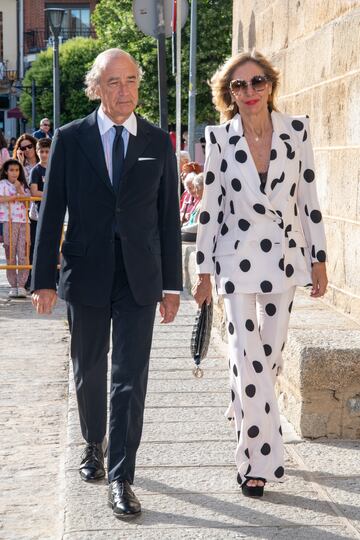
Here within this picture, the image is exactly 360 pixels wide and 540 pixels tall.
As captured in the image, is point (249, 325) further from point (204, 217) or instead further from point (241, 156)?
point (241, 156)

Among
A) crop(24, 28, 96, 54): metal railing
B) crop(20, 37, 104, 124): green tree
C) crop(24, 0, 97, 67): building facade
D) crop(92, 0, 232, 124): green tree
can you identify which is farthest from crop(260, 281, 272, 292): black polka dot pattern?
crop(24, 28, 96, 54): metal railing

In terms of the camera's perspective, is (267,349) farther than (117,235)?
Yes

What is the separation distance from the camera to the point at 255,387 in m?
4.68

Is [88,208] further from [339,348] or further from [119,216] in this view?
[339,348]

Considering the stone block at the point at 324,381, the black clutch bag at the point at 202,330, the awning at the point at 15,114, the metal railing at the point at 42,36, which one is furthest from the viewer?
the metal railing at the point at 42,36

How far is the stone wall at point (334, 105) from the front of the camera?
6395mm

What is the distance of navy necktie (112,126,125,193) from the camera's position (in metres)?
4.52

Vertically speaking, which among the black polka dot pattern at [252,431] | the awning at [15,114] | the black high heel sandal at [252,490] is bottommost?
the black high heel sandal at [252,490]

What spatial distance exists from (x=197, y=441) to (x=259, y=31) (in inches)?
194

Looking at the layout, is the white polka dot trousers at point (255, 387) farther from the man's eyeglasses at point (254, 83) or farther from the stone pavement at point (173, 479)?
the man's eyeglasses at point (254, 83)

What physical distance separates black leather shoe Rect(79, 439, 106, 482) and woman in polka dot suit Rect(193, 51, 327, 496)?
62 cm

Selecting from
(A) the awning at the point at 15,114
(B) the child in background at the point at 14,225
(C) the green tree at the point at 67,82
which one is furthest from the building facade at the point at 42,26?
(B) the child in background at the point at 14,225

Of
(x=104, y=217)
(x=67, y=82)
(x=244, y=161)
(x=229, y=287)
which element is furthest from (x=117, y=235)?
(x=67, y=82)

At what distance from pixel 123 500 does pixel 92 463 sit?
55cm
